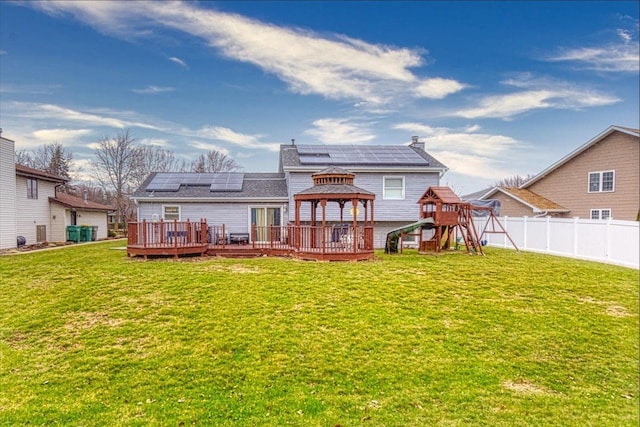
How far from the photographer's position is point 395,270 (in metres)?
10.7

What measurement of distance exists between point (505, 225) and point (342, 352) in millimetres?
15372


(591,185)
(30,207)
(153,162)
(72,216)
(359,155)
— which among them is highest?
(153,162)

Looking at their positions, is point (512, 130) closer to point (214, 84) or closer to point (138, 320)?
point (214, 84)

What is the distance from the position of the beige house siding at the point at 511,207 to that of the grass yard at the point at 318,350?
440 inches

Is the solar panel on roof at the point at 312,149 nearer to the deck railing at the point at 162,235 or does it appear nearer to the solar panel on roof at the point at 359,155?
the solar panel on roof at the point at 359,155

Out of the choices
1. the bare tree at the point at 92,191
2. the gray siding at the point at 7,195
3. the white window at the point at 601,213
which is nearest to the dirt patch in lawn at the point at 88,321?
the gray siding at the point at 7,195

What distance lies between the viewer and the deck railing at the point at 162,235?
12914mm

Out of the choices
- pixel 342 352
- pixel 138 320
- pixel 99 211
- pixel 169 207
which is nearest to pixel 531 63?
pixel 342 352

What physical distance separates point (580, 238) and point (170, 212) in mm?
17063

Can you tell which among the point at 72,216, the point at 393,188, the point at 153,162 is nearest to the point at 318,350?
the point at 393,188

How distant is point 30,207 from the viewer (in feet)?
62.7

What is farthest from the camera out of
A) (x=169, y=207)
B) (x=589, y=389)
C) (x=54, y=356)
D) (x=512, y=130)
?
(x=169, y=207)

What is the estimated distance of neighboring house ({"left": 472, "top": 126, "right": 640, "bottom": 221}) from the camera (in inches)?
654

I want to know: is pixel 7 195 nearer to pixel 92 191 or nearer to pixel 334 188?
pixel 334 188
